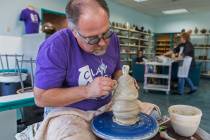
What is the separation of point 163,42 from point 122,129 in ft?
36.7

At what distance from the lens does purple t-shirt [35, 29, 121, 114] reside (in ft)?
3.26

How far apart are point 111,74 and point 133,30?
8.55 m

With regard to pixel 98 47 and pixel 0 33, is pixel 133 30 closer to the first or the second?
pixel 0 33

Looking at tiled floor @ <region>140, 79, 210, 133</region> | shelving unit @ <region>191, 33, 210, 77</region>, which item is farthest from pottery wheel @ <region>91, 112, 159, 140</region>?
shelving unit @ <region>191, 33, 210, 77</region>

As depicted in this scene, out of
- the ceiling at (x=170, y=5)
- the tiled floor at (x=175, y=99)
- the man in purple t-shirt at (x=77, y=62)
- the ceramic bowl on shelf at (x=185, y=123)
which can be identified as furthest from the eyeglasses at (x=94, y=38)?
the ceiling at (x=170, y=5)

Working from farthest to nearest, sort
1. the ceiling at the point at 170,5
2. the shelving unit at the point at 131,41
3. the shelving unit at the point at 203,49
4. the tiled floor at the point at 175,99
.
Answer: the shelving unit at the point at 203,49
the shelving unit at the point at 131,41
the ceiling at the point at 170,5
the tiled floor at the point at 175,99

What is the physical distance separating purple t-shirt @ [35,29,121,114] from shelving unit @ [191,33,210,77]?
371 inches

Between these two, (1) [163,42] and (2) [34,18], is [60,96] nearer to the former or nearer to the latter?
(2) [34,18]

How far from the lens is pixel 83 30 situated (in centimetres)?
97

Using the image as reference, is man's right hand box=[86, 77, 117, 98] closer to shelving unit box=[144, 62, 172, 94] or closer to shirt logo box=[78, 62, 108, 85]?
shirt logo box=[78, 62, 108, 85]

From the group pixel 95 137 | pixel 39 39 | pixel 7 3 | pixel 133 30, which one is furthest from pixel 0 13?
pixel 133 30

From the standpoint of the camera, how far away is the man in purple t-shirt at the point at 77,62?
0.96m

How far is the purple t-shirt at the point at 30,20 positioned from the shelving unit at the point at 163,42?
750 centimetres

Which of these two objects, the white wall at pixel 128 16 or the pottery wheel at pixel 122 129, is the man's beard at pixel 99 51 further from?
the white wall at pixel 128 16
